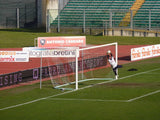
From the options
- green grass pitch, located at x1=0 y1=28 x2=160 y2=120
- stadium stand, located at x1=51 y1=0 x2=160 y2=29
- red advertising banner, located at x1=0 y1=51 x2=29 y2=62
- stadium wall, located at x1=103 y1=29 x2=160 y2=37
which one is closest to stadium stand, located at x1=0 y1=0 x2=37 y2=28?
stadium stand, located at x1=51 y1=0 x2=160 y2=29

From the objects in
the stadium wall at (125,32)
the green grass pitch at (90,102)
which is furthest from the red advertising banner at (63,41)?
the stadium wall at (125,32)

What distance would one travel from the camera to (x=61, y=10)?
194 ft

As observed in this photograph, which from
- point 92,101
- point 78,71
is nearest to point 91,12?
point 78,71

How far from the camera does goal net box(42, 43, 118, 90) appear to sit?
2660cm

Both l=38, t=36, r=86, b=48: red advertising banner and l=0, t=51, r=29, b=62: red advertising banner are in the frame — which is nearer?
l=0, t=51, r=29, b=62: red advertising banner

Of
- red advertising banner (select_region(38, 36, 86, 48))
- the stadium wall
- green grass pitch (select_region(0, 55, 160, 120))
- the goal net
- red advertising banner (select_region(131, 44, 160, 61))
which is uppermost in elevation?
the stadium wall

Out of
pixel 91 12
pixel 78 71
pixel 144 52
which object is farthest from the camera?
pixel 91 12

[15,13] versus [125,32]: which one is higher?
[15,13]

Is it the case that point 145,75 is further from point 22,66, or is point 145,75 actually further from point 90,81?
point 22,66

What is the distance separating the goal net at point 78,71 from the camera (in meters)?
26.6

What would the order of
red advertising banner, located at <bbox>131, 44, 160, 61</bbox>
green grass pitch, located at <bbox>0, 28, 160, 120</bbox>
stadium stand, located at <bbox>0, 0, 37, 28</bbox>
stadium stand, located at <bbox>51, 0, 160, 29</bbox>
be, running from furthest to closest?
1. stadium stand, located at <bbox>0, 0, 37, 28</bbox>
2. stadium stand, located at <bbox>51, 0, 160, 29</bbox>
3. red advertising banner, located at <bbox>131, 44, 160, 61</bbox>
4. green grass pitch, located at <bbox>0, 28, 160, 120</bbox>

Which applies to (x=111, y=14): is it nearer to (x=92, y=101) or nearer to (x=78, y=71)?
(x=78, y=71)

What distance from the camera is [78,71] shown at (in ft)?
101

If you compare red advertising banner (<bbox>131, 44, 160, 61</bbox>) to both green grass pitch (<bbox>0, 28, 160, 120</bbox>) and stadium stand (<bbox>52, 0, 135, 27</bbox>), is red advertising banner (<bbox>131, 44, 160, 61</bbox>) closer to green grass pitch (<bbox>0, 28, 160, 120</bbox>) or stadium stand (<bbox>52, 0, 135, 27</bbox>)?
green grass pitch (<bbox>0, 28, 160, 120</bbox>)
